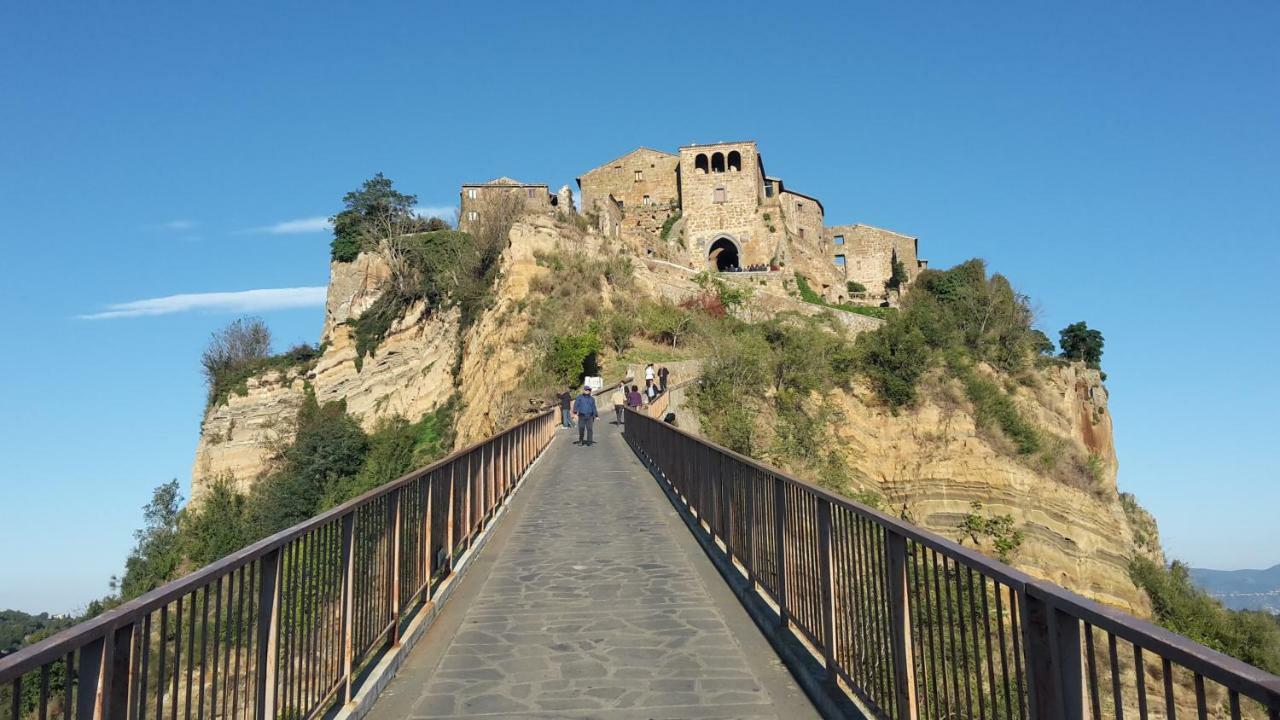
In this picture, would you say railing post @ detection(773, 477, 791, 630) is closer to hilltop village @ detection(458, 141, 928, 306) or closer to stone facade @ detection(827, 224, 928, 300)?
hilltop village @ detection(458, 141, 928, 306)

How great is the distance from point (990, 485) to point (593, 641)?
27.7m

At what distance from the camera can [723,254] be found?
2677 inches

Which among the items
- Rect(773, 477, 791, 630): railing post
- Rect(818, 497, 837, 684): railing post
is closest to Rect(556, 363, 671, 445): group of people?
Rect(773, 477, 791, 630): railing post

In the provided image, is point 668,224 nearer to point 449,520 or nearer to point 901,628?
point 449,520

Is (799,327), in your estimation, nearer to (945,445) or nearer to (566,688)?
(945,445)

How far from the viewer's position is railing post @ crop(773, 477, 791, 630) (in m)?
6.33

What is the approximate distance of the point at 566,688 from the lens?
5297 mm

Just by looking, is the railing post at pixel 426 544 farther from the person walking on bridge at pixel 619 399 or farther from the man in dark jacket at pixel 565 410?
the man in dark jacket at pixel 565 410

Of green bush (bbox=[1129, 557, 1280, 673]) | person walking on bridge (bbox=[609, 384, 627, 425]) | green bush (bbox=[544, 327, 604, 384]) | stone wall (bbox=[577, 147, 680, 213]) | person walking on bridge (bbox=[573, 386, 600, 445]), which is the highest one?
stone wall (bbox=[577, 147, 680, 213])

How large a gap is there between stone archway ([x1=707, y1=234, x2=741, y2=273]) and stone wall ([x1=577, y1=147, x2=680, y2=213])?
6.81 metres

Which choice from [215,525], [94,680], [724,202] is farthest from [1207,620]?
[215,525]

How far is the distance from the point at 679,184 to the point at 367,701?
68084 millimetres

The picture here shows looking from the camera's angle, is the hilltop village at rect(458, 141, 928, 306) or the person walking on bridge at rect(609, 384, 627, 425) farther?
the hilltop village at rect(458, 141, 928, 306)

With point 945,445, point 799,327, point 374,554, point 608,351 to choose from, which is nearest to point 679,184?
point 799,327
